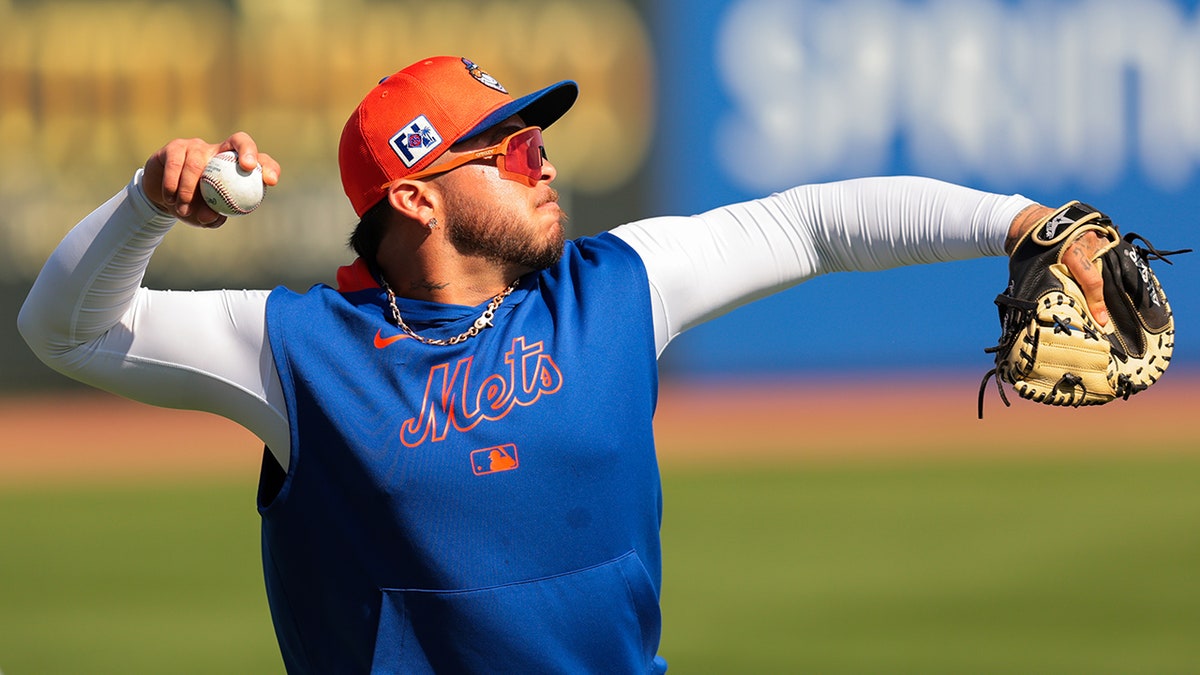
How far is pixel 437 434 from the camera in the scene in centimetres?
246

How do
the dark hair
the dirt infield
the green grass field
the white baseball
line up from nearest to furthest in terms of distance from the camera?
the white baseball → the dark hair → the green grass field → the dirt infield

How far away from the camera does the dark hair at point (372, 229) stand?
275cm

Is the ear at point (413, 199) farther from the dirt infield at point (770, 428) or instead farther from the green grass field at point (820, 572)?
the dirt infield at point (770, 428)

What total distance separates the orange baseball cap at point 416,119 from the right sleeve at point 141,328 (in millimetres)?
315

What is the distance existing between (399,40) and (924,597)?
7159 mm

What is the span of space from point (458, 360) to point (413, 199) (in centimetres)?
35

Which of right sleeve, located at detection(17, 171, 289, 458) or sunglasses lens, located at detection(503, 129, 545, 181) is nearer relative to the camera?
right sleeve, located at detection(17, 171, 289, 458)

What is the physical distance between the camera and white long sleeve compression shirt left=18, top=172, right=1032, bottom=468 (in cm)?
246

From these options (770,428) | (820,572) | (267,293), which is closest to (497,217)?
(267,293)

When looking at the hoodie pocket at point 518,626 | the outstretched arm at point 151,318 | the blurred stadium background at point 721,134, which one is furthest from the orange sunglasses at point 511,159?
the blurred stadium background at point 721,134

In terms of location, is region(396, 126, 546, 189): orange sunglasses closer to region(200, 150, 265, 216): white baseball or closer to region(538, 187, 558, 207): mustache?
region(538, 187, 558, 207): mustache

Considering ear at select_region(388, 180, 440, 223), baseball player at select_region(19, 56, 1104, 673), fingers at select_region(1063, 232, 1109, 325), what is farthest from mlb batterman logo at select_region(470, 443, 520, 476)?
fingers at select_region(1063, 232, 1109, 325)

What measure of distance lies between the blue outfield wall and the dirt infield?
0.44 metres

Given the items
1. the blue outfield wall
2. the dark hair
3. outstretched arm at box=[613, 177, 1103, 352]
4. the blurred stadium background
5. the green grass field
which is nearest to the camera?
outstretched arm at box=[613, 177, 1103, 352]
